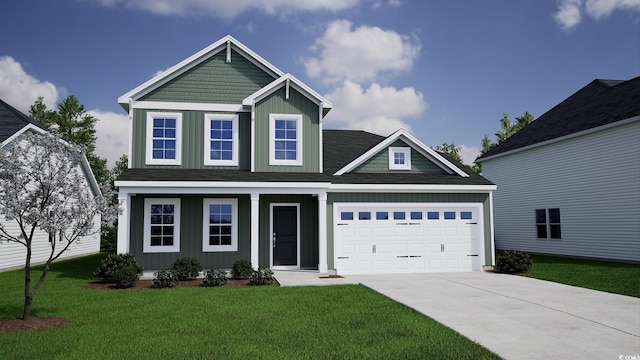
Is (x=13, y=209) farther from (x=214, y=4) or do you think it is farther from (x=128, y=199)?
(x=214, y=4)

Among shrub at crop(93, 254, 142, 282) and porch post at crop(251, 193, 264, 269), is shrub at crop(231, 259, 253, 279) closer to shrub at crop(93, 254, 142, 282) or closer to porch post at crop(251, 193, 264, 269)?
porch post at crop(251, 193, 264, 269)

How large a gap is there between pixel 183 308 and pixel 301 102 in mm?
9488

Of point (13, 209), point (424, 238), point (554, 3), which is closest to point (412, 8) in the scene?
point (424, 238)

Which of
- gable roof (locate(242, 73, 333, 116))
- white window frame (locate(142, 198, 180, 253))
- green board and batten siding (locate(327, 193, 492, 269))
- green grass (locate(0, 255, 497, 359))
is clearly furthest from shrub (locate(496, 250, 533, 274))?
white window frame (locate(142, 198, 180, 253))

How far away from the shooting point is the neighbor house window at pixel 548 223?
74.8 ft

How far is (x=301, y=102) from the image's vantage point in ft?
55.8

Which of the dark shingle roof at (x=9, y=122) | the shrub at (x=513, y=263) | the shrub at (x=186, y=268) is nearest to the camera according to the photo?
the shrub at (x=186, y=268)

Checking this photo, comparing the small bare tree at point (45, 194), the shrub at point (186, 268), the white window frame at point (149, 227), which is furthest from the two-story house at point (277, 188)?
the small bare tree at point (45, 194)

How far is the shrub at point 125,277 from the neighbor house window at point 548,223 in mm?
19651

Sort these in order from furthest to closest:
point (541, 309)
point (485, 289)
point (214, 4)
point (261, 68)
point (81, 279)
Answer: point (261, 68)
point (214, 4)
point (81, 279)
point (485, 289)
point (541, 309)

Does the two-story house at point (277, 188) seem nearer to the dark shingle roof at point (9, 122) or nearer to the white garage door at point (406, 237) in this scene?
the white garage door at point (406, 237)

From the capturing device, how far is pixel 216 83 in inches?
672

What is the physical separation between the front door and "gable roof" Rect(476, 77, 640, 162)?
14131 millimetres

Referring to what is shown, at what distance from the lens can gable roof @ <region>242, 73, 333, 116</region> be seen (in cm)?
1639
